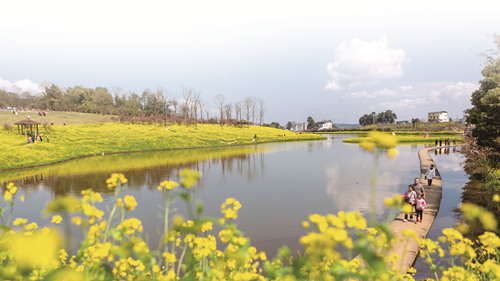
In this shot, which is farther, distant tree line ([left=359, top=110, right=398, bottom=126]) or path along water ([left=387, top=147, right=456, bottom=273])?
distant tree line ([left=359, top=110, right=398, bottom=126])

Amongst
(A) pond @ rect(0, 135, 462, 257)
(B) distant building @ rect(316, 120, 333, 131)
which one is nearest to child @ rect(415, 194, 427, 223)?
(A) pond @ rect(0, 135, 462, 257)

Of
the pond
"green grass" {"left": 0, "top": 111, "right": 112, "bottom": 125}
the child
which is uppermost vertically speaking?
"green grass" {"left": 0, "top": 111, "right": 112, "bottom": 125}

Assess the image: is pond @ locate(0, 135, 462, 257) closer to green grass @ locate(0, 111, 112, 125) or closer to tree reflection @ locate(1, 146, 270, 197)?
tree reflection @ locate(1, 146, 270, 197)

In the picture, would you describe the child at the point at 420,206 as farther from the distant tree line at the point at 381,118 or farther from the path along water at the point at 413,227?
the distant tree line at the point at 381,118

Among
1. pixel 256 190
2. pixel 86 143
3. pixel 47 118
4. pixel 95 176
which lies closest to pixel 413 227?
pixel 256 190

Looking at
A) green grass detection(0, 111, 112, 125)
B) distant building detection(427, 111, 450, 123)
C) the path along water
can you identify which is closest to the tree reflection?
the path along water

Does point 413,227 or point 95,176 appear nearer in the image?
point 413,227

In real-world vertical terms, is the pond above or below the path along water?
below

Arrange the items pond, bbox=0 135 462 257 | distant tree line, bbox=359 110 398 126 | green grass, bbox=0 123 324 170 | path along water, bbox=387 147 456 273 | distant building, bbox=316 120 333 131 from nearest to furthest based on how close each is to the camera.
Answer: path along water, bbox=387 147 456 273
pond, bbox=0 135 462 257
green grass, bbox=0 123 324 170
distant tree line, bbox=359 110 398 126
distant building, bbox=316 120 333 131

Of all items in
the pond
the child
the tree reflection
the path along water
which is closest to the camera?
the path along water

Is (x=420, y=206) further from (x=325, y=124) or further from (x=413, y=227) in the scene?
(x=325, y=124)

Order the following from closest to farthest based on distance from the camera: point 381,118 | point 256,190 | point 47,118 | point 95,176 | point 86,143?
point 256,190
point 95,176
point 86,143
point 47,118
point 381,118

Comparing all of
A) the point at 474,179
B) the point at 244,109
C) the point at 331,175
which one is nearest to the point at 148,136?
the point at 331,175

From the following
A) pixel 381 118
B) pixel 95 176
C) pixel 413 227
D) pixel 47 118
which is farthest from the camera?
pixel 381 118
